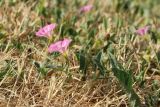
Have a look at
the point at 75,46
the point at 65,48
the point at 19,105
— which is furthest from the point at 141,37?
the point at 19,105

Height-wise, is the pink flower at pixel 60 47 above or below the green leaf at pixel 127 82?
above

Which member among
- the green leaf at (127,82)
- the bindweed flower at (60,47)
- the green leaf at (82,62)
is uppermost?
the bindweed flower at (60,47)

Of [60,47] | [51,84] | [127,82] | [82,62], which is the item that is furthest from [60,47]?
[127,82]

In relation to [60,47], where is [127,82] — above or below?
below

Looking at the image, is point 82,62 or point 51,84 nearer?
point 51,84

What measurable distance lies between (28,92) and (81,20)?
54.3 inches

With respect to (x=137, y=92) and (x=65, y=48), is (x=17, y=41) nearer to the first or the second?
(x=65, y=48)

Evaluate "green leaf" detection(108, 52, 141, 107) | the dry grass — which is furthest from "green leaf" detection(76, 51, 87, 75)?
"green leaf" detection(108, 52, 141, 107)

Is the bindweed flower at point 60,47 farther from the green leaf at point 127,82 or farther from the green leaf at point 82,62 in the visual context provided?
the green leaf at point 127,82

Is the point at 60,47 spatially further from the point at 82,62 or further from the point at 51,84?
the point at 51,84

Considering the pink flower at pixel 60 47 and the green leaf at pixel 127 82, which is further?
the pink flower at pixel 60 47

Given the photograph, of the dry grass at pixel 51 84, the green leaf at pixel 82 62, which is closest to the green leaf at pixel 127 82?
the dry grass at pixel 51 84

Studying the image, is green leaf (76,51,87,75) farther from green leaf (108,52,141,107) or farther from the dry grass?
green leaf (108,52,141,107)

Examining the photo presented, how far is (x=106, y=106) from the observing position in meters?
1.92
